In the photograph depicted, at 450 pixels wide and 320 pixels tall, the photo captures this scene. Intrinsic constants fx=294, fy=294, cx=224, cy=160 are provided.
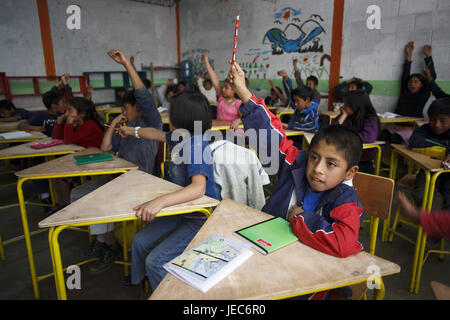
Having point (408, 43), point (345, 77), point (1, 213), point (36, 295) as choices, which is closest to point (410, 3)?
point (408, 43)

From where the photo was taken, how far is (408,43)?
4379 mm

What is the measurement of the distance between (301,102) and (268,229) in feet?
8.06

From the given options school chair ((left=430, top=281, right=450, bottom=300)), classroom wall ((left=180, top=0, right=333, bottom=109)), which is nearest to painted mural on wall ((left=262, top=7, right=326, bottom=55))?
classroom wall ((left=180, top=0, right=333, bottom=109))

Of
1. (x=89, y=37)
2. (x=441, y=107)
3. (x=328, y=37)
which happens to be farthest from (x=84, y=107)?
(x=89, y=37)

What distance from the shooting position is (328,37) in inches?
205

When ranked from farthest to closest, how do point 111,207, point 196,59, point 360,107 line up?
1. point 196,59
2. point 360,107
3. point 111,207

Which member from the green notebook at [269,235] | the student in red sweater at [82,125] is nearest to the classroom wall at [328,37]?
the student in red sweater at [82,125]

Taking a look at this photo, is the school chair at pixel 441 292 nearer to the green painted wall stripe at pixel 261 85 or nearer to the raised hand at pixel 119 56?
the raised hand at pixel 119 56

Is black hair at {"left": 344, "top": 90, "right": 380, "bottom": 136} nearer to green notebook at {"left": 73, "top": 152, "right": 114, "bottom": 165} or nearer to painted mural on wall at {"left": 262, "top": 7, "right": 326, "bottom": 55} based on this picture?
green notebook at {"left": 73, "top": 152, "right": 114, "bottom": 165}

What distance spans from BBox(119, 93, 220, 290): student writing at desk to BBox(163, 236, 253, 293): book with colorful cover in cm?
38

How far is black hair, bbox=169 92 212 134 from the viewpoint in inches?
57.8

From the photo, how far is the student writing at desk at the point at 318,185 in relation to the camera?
3.18 ft

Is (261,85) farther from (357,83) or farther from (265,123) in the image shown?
(265,123)

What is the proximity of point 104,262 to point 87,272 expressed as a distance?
12 cm
